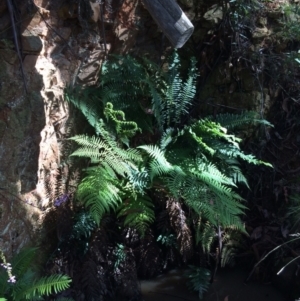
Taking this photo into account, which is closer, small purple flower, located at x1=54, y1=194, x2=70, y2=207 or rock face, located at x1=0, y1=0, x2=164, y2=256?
rock face, located at x1=0, y1=0, x2=164, y2=256

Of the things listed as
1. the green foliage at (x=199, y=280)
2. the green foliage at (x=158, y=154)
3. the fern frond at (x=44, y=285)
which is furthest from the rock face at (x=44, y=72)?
the green foliage at (x=199, y=280)

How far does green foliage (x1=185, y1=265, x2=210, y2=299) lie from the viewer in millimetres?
3988

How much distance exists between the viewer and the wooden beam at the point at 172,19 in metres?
3.17

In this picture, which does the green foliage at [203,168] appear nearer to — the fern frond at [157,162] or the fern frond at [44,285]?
the fern frond at [157,162]

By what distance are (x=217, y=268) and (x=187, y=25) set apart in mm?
2162

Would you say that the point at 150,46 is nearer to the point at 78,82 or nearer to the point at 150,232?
the point at 78,82

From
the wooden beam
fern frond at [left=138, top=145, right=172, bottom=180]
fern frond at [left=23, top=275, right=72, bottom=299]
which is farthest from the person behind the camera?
fern frond at [left=138, top=145, right=172, bottom=180]

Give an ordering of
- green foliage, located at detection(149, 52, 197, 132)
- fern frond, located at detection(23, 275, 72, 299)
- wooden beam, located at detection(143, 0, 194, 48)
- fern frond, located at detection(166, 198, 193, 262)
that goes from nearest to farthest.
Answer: fern frond, located at detection(23, 275, 72, 299) → wooden beam, located at detection(143, 0, 194, 48) → fern frond, located at detection(166, 198, 193, 262) → green foliage, located at detection(149, 52, 197, 132)

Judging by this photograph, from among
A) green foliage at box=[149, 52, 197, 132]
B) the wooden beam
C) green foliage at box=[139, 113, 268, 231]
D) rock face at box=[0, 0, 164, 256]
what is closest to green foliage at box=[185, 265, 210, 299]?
green foliage at box=[139, 113, 268, 231]

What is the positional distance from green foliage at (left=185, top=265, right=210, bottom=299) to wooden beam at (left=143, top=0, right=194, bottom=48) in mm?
1908

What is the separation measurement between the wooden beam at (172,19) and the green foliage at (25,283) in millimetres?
1671

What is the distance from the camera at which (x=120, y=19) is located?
4082 millimetres

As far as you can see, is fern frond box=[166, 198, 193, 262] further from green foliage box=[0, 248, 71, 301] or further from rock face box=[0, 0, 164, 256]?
green foliage box=[0, 248, 71, 301]

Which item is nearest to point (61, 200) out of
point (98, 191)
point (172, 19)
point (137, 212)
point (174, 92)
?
point (98, 191)
